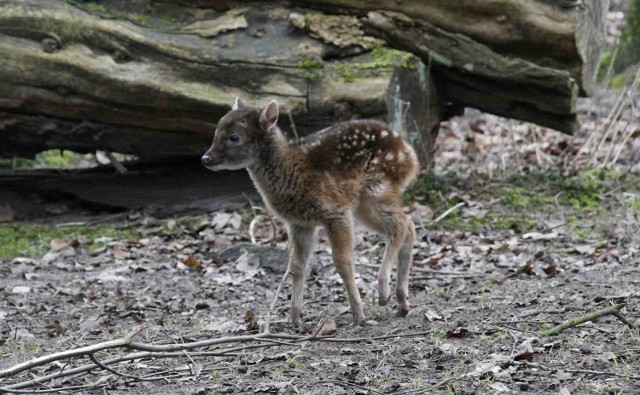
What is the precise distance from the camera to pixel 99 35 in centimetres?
1031

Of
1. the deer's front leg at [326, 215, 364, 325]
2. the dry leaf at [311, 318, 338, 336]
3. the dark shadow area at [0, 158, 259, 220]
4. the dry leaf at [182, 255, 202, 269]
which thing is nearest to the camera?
the dry leaf at [311, 318, 338, 336]

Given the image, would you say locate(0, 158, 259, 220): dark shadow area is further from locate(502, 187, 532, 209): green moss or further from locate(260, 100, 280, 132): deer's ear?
locate(260, 100, 280, 132): deer's ear

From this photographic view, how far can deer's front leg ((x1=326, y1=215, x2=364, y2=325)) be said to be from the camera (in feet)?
24.9

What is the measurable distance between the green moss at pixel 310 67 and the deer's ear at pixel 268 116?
2475 mm

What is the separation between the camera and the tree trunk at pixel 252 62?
33.8 feet

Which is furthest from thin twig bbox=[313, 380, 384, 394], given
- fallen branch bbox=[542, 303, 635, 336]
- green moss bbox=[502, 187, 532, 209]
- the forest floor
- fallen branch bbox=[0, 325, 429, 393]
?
green moss bbox=[502, 187, 532, 209]

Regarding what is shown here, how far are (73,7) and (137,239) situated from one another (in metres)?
2.56

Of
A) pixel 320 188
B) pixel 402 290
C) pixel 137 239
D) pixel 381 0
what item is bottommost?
pixel 137 239

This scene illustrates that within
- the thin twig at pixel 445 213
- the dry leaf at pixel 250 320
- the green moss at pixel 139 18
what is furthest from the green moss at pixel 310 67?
the dry leaf at pixel 250 320

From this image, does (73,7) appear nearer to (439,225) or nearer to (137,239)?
(137,239)

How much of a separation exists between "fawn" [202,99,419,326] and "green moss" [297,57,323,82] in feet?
7.76

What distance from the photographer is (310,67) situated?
10.4m

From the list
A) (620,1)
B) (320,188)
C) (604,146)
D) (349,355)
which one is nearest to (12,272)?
(320,188)

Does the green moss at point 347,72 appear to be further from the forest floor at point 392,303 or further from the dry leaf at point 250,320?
the dry leaf at point 250,320
